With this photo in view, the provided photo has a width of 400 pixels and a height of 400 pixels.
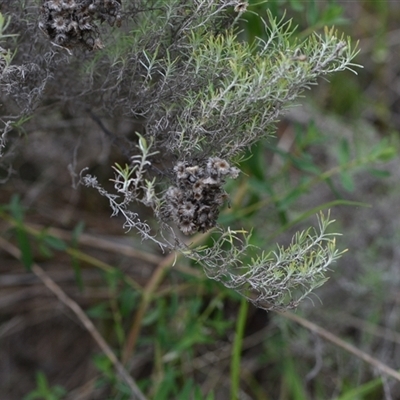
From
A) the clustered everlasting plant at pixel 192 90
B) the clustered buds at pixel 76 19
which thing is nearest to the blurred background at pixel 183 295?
the clustered everlasting plant at pixel 192 90

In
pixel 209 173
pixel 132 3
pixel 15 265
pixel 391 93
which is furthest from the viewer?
pixel 391 93

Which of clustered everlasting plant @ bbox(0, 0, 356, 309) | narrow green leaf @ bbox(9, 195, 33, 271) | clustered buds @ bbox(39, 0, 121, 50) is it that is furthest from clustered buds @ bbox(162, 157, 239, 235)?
narrow green leaf @ bbox(9, 195, 33, 271)

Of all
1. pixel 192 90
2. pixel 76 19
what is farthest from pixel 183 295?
pixel 76 19

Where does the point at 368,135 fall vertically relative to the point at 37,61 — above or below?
below

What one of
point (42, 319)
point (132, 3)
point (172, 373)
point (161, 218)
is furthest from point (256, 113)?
point (42, 319)

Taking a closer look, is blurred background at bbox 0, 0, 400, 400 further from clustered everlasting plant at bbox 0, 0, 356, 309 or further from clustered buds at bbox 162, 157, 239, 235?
clustered buds at bbox 162, 157, 239, 235

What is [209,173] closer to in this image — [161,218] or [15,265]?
[161,218]

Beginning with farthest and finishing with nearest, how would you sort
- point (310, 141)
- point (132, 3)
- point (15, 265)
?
point (15, 265) < point (310, 141) < point (132, 3)

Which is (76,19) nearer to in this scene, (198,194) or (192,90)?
(192,90)
